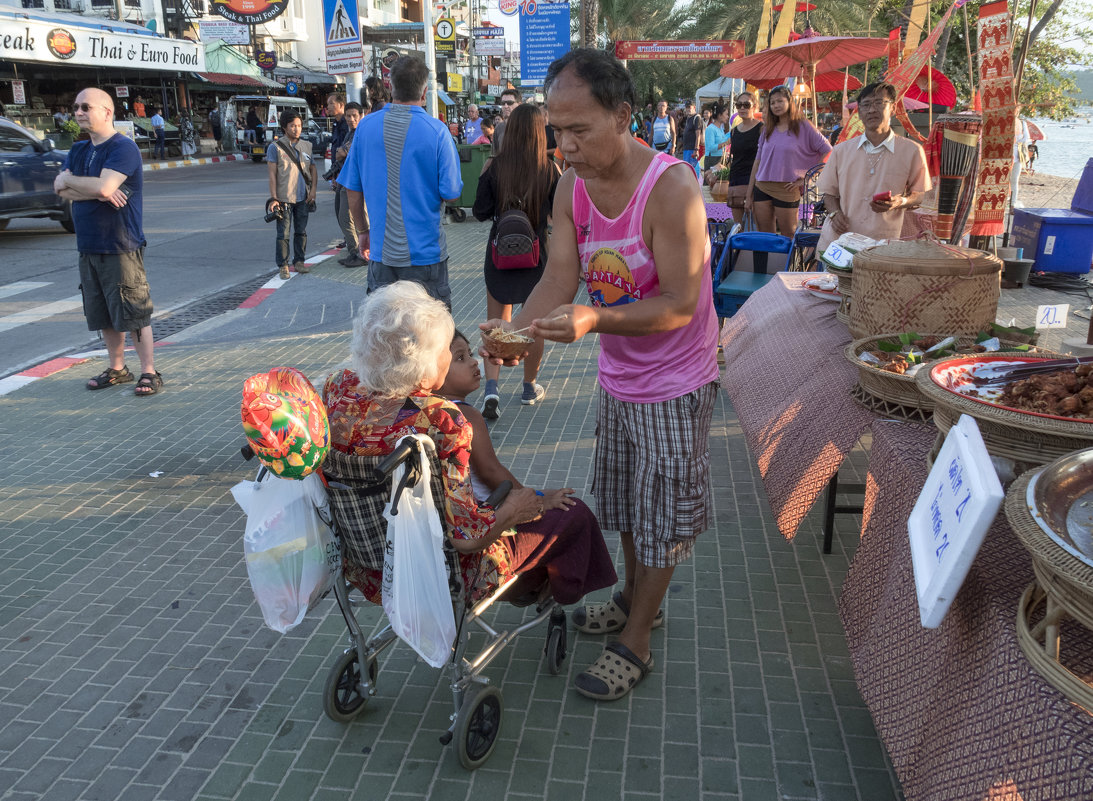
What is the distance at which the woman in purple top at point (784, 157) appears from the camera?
7867mm

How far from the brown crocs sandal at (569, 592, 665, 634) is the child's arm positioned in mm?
944

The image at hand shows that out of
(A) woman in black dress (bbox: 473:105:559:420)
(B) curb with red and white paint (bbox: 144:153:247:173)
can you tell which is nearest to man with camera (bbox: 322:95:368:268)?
Result: (A) woman in black dress (bbox: 473:105:559:420)

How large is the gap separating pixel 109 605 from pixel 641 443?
2391 mm

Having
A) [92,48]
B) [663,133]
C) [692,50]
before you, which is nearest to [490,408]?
[663,133]

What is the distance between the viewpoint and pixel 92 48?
85.8 ft

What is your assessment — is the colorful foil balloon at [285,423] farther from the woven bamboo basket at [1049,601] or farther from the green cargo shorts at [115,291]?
the green cargo shorts at [115,291]

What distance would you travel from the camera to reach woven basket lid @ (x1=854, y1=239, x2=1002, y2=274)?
2.96 metres

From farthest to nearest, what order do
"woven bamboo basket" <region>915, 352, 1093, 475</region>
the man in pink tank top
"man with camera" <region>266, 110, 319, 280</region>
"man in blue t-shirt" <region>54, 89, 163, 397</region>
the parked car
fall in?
1. the parked car
2. "man with camera" <region>266, 110, 319, 280</region>
3. "man in blue t-shirt" <region>54, 89, 163, 397</region>
4. the man in pink tank top
5. "woven bamboo basket" <region>915, 352, 1093, 475</region>

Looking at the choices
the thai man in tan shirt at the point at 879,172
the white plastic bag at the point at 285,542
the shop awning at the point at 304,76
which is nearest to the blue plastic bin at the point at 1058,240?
the thai man in tan shirt at the point at 879,172

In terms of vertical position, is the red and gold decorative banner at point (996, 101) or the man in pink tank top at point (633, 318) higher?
the red and gold decorative banner at point (996, 101)

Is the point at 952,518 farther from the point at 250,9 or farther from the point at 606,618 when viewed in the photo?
the point at 250,9

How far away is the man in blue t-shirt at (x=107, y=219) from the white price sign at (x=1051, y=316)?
5.21 meters

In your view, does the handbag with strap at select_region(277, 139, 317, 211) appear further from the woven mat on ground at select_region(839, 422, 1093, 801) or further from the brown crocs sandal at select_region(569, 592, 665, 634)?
the woven mat on ground at select_region(839, 422, 1093, 801)

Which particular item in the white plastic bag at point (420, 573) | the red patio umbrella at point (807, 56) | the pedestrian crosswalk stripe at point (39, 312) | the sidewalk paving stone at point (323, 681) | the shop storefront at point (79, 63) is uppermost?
the shop storefront at point (79, 63)
